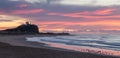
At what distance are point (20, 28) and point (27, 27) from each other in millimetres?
10861

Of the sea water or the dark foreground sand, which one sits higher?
the dark foreground sand

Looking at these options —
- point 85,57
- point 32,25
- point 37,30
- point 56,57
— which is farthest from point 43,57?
point 37,30

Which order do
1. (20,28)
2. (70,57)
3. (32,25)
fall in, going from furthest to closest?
(20,28) → (32,25) → (70,57)

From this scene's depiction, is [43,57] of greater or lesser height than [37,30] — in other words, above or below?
above

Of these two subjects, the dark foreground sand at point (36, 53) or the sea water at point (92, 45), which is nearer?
the dark foreground sand at point (36, 53)

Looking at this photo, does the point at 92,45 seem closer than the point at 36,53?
No

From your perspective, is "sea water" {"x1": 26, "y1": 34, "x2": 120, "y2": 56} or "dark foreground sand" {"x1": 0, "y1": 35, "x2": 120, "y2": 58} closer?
"dark foreground sand" {"x1": 0, "y1": 35, "x2": 120, "y2": 58}

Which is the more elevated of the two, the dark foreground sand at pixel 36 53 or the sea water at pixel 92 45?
the dark foreground sand at pixel 36 53

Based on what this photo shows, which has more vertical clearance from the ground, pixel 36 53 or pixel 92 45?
pixel 36 53

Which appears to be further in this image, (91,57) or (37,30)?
(37,30)

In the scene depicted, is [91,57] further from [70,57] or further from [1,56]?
[1,56]

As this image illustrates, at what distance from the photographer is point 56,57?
1944 cm

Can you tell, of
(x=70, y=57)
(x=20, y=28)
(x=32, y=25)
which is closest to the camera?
(x=70, y=57)

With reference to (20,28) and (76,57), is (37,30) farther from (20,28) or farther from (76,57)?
(76,57)
